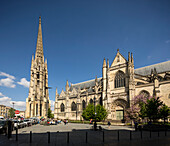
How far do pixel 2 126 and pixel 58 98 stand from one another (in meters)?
49.2

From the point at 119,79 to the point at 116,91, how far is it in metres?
3.35

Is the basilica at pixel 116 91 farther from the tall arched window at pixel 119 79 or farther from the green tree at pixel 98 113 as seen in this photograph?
the green tree at pixel 98 113

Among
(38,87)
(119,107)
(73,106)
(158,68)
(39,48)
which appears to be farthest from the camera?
(39,48)

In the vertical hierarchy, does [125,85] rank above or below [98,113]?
above

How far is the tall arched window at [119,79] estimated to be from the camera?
147 ft

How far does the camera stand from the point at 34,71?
74312mm

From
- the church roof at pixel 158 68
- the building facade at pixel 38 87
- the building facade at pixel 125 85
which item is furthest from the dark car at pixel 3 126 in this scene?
the building facade at pixel 38 87

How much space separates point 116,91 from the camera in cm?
4534

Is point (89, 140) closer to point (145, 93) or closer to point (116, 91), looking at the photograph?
point (145, 93)

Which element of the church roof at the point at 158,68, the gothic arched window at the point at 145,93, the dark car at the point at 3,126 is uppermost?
the church roof at the point at 158,68

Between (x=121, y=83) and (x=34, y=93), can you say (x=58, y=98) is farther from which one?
(x=121, y=83)

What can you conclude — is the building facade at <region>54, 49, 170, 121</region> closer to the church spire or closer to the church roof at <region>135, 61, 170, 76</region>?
the church roof at <region>135, 61, 170, 76</region>

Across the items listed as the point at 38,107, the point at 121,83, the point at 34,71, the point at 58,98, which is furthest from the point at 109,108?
the point at 34,71

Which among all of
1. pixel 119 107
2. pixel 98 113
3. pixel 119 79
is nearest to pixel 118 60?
pixel 119 79
